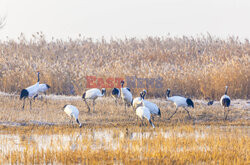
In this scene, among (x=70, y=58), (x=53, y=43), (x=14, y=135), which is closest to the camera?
(x=14, y=135)

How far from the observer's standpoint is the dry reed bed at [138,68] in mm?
15875

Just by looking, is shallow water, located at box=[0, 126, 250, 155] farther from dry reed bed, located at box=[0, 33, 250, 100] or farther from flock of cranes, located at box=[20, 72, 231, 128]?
dry reed bed, located at box=[0, 33, 250, 100]

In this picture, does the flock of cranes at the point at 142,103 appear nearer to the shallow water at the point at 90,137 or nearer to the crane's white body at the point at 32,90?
the crane's white body at the point at 32,90

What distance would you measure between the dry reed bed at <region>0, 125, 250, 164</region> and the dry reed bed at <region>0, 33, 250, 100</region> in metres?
5.03

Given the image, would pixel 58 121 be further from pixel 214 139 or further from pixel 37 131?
pixel 214 139

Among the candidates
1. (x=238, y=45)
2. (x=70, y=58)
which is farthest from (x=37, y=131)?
(x=238, y=45)

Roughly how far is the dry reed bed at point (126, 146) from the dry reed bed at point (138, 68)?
16.5 ft

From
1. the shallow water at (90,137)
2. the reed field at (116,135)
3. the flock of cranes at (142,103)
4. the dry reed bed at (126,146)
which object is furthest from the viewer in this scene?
the flock of cranes at (142,103)

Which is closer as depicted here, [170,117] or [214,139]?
[214,139]

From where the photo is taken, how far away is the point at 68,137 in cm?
937

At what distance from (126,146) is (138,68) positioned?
34.0 feet

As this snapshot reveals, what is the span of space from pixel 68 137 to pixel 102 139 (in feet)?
2.61

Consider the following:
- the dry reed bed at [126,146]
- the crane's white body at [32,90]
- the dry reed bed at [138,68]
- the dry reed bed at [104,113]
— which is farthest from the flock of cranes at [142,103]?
the dry reed bed at [138,68]

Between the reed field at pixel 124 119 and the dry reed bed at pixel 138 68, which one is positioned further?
the dry reed bed at pixel 138 68
